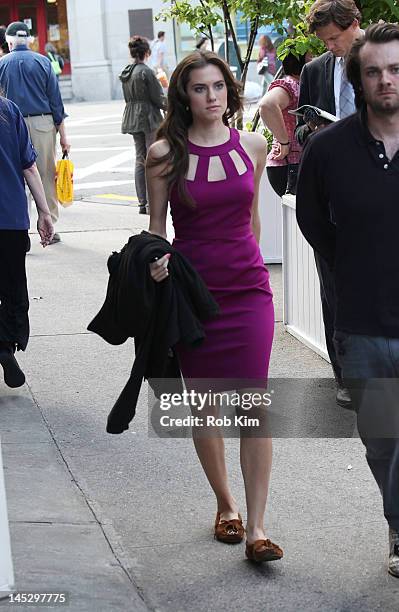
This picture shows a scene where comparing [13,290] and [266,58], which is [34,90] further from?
[266,58]

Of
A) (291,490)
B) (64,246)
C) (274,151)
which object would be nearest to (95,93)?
(64,246)

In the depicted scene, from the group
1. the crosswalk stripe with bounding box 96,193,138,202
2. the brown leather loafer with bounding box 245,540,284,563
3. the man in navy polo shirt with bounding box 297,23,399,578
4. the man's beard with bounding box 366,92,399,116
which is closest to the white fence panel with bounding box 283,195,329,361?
the brown leather loafer with bounding box 245,540,284,563

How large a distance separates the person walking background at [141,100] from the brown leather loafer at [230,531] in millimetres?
8976

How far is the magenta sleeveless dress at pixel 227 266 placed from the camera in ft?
13.5

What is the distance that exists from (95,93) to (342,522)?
33464 millimetres

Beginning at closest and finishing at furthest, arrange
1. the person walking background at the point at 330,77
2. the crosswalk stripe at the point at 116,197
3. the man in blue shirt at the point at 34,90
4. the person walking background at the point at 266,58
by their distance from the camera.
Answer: the person walking background at the point at 330,77 < the man in blue shirt at the point at 34,90 < the crosswalk stripe at the point at 116,197 < the person walking background at the point at 266,58

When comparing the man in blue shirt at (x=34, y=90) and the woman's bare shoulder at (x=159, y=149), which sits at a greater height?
the woman's bare shoulder at (x=159, y=149)

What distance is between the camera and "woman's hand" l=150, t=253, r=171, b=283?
3930 mm

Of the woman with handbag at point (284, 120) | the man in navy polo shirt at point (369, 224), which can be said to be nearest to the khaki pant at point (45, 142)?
the woman with handbag at point (284, 120)

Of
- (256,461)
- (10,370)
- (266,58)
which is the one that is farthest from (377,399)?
(266,58)

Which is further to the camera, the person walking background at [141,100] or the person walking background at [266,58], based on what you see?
the person walking background at [266,58]

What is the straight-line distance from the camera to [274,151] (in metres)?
7.05

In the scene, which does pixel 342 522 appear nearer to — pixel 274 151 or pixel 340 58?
pixel 340 58

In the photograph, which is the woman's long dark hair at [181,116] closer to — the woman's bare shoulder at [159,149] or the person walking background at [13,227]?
the woman's bare shoulder at [159,149]
